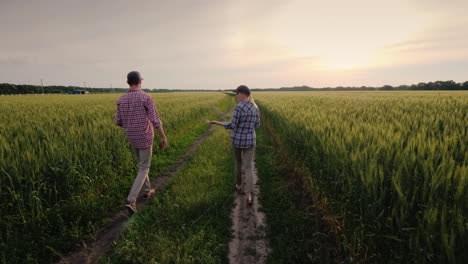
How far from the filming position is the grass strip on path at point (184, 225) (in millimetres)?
3006

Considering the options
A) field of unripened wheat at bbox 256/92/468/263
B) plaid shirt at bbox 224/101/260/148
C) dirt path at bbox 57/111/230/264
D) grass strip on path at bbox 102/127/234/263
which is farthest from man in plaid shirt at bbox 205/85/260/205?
dirt path at bbox 57/111/230/264

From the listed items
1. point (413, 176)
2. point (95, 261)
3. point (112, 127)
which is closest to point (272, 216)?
point (413, 176)

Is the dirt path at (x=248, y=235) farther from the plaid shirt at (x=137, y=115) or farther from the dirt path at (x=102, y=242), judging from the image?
the plaid shirt at (x=137, y=115)

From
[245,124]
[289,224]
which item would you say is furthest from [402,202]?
[245,124]

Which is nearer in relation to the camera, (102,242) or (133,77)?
(102,242)

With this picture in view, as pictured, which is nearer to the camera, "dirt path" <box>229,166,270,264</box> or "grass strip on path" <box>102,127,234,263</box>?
"grass strip on path" <box>102,127,234,263</box>

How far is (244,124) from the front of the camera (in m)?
4.38

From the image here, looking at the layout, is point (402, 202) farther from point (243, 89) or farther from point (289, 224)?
point (243, 89)

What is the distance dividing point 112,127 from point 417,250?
7092 mm

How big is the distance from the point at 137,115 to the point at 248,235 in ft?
10.0

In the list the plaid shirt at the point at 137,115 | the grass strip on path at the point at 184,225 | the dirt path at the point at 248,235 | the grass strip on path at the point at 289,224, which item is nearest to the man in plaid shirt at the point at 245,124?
the dirt path at the point at 248,235

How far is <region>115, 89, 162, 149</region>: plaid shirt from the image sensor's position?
157 inches

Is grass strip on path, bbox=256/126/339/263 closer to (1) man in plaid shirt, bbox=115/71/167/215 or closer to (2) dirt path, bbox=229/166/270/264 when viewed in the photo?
(2) dirt path, bbox=229/166/270/264

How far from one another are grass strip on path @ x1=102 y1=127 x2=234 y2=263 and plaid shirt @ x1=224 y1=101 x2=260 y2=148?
1.39 meters
